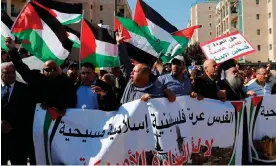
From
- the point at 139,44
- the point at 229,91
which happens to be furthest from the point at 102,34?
the point at 229,91

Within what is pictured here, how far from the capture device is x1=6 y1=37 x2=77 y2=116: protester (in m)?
4.93

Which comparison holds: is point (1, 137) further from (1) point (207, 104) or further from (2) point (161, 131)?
(1) point (207, 104)

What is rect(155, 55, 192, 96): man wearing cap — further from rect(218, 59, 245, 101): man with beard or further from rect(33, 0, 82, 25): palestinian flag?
rect(33, 0, 82, 25): palestinian flag

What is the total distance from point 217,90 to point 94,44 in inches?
95.7

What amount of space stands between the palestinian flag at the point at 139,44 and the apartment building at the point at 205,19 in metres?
97.8

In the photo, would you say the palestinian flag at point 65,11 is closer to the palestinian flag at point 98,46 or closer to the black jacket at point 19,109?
the palestinian flag at point 98,46

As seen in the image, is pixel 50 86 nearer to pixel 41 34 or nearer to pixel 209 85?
pixel 41 34

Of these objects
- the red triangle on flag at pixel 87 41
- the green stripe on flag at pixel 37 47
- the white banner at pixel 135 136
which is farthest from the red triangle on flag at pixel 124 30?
the white banner at pixel 135 136

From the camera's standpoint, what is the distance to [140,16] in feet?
26.7

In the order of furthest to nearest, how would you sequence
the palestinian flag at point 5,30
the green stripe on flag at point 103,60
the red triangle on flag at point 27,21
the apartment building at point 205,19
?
the apartment building at point 205,19
the green stripe on flag at point 103,60
the palestinian flag at point 5,30
the red triangle on flag at point 27,21

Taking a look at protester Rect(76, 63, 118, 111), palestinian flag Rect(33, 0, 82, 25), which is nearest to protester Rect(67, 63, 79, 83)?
palestinian flag Rect(33, 0, 82, 25)

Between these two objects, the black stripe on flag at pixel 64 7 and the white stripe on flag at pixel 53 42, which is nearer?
the white stripe on flag at pixel 53 42

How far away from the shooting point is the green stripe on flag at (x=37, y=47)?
648cm

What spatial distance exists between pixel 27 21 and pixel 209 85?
3.03 metres
